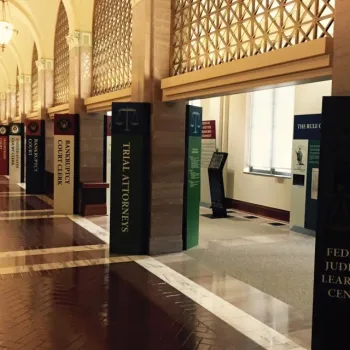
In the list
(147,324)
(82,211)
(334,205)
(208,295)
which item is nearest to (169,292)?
(208,295)

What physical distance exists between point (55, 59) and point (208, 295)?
33.0 ft

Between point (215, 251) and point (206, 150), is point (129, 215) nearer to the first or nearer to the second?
point (215, 251)

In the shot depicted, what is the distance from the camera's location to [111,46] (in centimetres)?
871

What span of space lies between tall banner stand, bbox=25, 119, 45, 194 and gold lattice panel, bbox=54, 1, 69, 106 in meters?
0.96

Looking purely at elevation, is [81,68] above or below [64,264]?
above

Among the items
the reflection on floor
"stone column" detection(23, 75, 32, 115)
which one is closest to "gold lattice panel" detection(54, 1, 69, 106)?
"stone column" detection(23, 75, 32, 115)

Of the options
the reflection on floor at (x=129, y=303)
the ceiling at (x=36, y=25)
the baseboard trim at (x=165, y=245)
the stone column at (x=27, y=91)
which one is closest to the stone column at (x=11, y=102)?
the ceiling at (x=36, y=25)

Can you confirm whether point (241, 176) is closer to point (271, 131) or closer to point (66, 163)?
point (271, 131)

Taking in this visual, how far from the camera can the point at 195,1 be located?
19.9 ft

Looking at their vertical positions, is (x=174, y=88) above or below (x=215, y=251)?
above

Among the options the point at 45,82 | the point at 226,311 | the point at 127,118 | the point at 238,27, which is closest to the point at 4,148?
the point at 45,82

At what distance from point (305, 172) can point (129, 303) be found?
4896 millimetres

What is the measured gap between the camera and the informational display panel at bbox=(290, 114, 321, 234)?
8.11m

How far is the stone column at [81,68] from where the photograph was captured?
9906 mm
